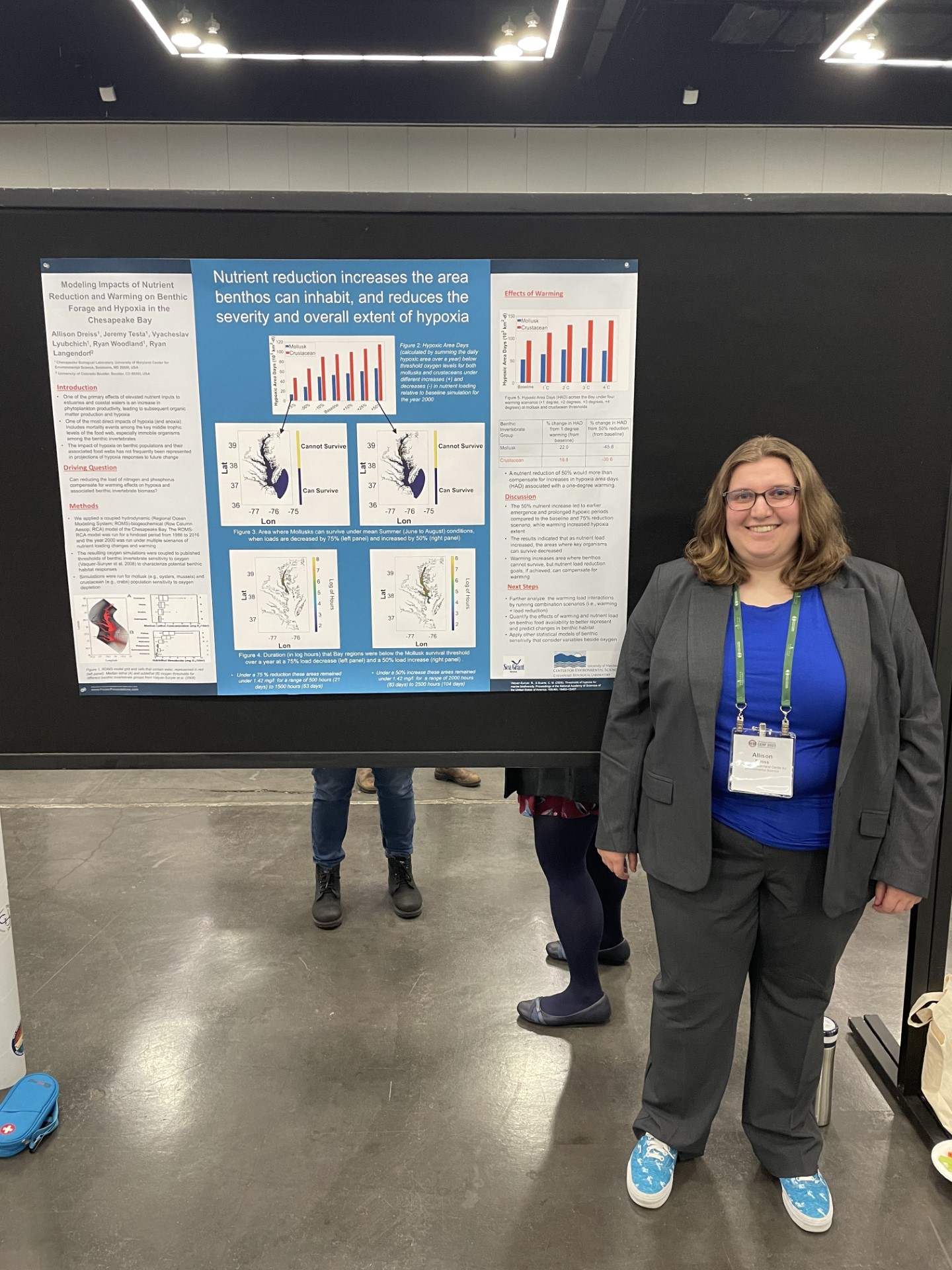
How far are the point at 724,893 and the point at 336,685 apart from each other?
982 mm

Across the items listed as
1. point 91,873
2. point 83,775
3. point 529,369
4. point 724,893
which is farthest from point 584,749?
point 83,775

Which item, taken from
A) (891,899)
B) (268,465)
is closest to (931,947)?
(891,899)

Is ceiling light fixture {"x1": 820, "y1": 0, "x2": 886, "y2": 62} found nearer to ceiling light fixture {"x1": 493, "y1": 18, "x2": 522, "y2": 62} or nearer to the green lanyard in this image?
ceiling light fixture {"x1": 493, "y1": 18, "x2": 522, "y2": 62}

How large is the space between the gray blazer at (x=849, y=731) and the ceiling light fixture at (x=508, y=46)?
2805 mm

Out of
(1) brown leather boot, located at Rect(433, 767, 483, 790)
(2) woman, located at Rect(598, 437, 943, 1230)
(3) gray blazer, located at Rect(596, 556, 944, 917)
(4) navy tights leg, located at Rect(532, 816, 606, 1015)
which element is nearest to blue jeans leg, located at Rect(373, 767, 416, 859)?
(4) navy tights leg, located at Rect(532, 816, 606, 1015)

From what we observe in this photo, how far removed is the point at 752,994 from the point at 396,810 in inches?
63.8

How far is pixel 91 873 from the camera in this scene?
3275 millimetres

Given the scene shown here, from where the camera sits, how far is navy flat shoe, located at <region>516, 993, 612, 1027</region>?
236 cm

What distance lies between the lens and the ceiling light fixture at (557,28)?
296cm

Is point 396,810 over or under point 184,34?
under

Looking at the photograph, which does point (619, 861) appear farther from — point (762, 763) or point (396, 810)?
point (396, 810)

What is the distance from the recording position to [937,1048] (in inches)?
77.1

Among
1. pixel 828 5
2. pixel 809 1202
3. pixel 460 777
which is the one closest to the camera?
pixel 809 1202

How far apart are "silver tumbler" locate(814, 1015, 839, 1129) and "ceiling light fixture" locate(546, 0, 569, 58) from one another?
3662 millimetres
